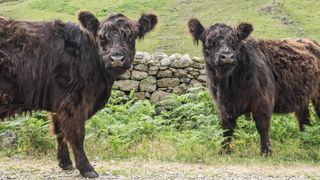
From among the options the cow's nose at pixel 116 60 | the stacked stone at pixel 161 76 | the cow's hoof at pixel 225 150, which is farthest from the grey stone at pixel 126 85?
the cow's nose at pixel 116 60

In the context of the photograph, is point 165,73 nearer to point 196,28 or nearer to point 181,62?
point 181,62

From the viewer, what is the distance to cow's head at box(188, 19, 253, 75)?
29.2 ft

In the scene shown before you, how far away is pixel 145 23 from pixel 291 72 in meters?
3.85

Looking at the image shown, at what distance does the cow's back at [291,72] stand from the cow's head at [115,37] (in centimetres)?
358

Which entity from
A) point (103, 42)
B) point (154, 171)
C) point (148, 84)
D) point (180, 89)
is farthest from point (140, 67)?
point (103, 42)

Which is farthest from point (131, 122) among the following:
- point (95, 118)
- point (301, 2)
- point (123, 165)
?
point (301, 2)

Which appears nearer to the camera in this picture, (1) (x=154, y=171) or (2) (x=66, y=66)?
(2) (x=66, y=66)

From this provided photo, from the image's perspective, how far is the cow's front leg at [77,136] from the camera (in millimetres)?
7102

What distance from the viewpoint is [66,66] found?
7102 millimetres

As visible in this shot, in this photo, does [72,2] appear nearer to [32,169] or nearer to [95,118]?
[95,118]

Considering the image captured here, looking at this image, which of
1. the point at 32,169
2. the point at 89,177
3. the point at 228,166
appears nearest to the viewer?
the point at 89,177

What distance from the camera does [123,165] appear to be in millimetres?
8344

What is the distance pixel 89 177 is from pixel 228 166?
7.86 feet

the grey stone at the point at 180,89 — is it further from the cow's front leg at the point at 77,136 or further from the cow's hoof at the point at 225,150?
the cow's front leg at the point at 77,136
